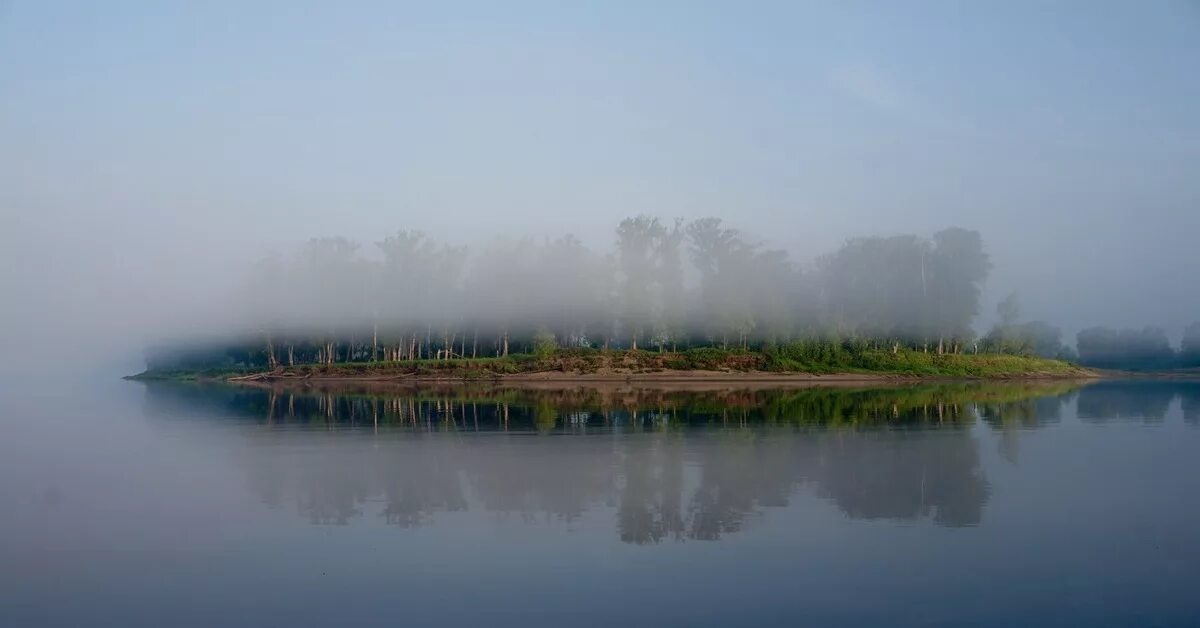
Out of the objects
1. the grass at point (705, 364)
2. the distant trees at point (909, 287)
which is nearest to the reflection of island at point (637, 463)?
the grass at point (705, 364)

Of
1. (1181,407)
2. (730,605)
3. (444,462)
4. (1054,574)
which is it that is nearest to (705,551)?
(730,605)

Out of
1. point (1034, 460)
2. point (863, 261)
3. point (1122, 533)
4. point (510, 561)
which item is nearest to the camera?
point (510, 561)

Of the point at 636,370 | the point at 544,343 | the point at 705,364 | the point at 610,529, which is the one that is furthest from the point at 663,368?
the point at 610,529

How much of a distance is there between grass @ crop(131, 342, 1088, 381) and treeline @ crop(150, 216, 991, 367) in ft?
6.27

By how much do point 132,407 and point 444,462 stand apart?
33575 mm

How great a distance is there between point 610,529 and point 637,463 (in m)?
6.77

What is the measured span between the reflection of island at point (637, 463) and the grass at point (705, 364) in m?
30.0

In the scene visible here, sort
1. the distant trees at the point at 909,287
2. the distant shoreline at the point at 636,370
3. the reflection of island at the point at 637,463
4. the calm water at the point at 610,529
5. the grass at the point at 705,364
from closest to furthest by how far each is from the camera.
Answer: the calm water at the point at 610,529
the reflection of island at the point at 637,463
the distant shoreline at the point at 636,370
the grass at the point at 705,364
the distant trees at the point at 909,287

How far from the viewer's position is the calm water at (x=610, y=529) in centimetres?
959

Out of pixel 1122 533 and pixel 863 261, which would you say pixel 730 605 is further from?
pixel 863 261

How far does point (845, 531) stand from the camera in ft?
41.8

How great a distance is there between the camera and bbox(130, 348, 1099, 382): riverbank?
6825 cm

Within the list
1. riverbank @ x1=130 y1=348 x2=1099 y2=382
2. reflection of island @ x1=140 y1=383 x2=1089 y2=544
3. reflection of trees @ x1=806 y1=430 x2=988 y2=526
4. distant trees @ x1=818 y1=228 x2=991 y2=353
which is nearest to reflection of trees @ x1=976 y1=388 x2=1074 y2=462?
reflection of island @ x1=140 y1=383 x2=1089 y2=544

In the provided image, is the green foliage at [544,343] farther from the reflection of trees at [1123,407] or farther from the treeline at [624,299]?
the reflection of trees at [1123,407]
